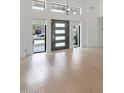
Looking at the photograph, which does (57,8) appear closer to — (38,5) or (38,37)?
(38,5)

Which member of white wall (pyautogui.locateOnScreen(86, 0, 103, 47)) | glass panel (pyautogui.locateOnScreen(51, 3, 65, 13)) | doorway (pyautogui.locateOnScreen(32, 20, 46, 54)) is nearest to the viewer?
doorway (pyautogui.locateOnScreen(32, 20, 46, 54))

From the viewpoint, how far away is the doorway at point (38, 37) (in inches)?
405

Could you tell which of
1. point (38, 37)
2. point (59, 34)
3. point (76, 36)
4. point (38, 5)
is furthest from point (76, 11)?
point (38, 37)

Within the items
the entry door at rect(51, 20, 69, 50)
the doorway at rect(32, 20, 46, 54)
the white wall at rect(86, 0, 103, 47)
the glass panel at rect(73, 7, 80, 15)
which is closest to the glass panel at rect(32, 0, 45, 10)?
the doorway at rect(32, 20, 46, 54)

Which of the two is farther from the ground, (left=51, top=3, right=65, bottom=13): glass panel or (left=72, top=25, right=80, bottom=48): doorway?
(left=51, top=3, right=65, bottom=13): glass panel

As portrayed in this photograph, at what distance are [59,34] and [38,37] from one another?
1.99 metres

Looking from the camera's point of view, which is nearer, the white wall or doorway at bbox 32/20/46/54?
doorway at bbox 32/20/46/54

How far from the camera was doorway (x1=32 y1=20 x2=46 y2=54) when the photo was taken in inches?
405

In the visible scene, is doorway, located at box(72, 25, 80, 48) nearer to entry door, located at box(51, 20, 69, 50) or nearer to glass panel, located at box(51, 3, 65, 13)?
entry door, located at box(51, 20, 69, 50)

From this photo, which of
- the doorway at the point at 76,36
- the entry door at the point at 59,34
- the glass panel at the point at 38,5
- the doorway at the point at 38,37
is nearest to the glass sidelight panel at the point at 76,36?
→ the doorway at the point at 76,36

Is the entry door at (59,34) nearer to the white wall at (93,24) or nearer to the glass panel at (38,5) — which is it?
the glass panel at (38,5)

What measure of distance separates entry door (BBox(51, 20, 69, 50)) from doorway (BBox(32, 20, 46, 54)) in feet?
2.40
